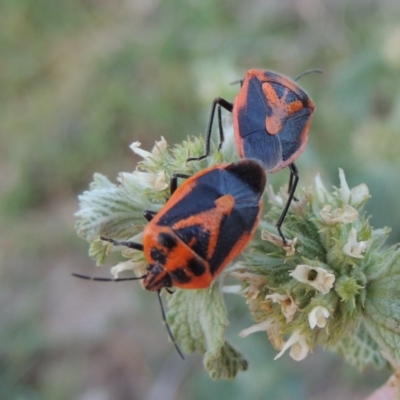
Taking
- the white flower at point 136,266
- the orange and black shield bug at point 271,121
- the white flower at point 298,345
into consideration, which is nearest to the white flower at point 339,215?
the orange and black shield bug at point 271,121

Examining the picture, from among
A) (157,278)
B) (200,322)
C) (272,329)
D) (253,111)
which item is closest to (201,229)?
(157,278)

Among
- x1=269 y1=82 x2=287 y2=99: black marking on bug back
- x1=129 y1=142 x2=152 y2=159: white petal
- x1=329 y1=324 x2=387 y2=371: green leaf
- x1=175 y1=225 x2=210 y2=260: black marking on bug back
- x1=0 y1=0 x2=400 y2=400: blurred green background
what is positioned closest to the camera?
x1=175 y1=225 x2=210 y2=260: black marking on bug back

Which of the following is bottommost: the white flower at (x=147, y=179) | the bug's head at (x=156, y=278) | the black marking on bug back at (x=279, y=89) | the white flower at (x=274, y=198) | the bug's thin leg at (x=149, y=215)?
the bug's head at (x=156, y=278)

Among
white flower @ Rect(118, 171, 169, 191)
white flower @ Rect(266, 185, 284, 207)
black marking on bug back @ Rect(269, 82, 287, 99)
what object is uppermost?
black marking on bug back @ Rect(269, 82, 287, 99)

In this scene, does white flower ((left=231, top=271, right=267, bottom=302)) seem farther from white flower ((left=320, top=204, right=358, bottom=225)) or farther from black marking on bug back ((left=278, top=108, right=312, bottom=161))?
black marking on bug back ((left=278, top=108, right=312, bottom=161))

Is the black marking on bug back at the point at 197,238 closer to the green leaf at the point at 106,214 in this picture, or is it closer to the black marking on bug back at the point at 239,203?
the black marking on bug back at the point at 239,203

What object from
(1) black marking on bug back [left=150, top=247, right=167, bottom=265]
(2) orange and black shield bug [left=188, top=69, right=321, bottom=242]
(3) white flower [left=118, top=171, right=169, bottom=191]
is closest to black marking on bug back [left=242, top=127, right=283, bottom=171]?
(2) orange and black shield bug [left=188, top=69, right=321, bottom=242]
